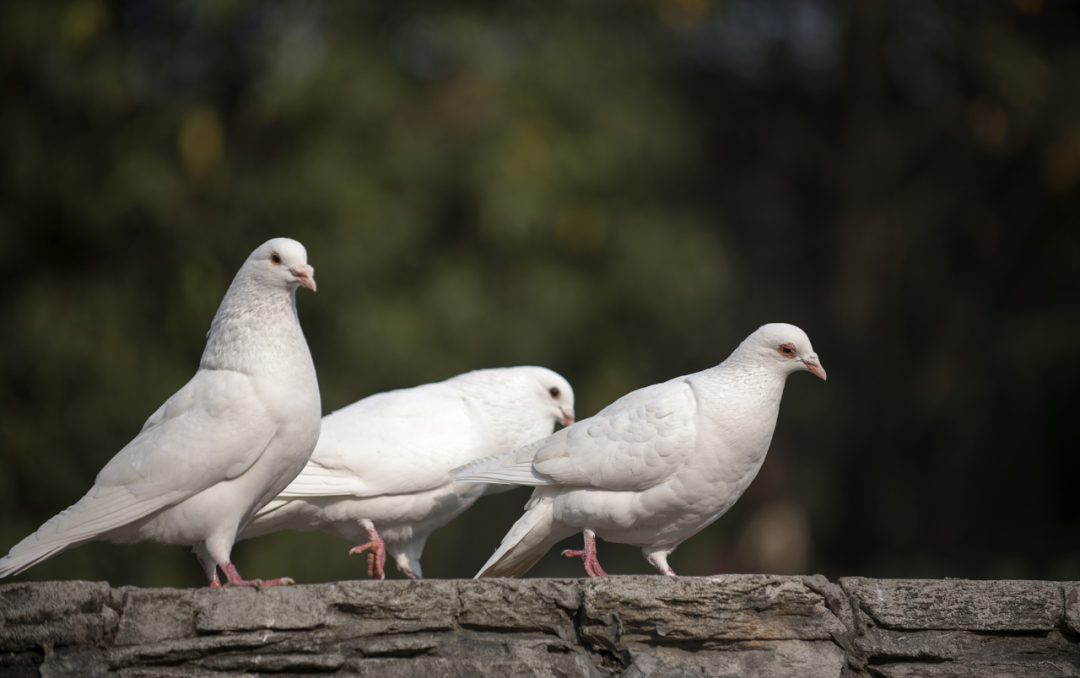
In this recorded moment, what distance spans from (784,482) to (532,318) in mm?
5815

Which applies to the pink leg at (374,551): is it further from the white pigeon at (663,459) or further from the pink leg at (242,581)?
the pink leg at (242,581)

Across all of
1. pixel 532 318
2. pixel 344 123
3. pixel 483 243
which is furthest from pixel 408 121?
pixel 532 318

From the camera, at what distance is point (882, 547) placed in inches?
583

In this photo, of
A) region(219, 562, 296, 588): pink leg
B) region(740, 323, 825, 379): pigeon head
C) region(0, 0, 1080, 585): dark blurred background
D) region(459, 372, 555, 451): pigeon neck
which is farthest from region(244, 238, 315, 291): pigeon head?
region(0, 0, 1080, 585): dark blurred background

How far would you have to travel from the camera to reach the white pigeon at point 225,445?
14.6ft

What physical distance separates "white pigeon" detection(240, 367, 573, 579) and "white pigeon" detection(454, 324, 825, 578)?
2.70 ft

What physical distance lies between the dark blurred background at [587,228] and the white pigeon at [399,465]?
443 centimetres

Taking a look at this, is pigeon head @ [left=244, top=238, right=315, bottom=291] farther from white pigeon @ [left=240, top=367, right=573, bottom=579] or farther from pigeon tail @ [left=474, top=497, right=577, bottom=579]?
pigeon tail @ [left=474, top=497, right=577, bottom=579]

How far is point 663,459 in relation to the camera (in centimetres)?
481

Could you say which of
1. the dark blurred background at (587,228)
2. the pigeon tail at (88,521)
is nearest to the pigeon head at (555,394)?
the pigeon tail at (88,521)

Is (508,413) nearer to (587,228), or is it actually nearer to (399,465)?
(399,465)

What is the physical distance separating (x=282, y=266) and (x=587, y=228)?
7.54m

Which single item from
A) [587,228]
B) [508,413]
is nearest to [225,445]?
[508,413]

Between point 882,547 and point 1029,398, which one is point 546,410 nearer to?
point 1029,398
